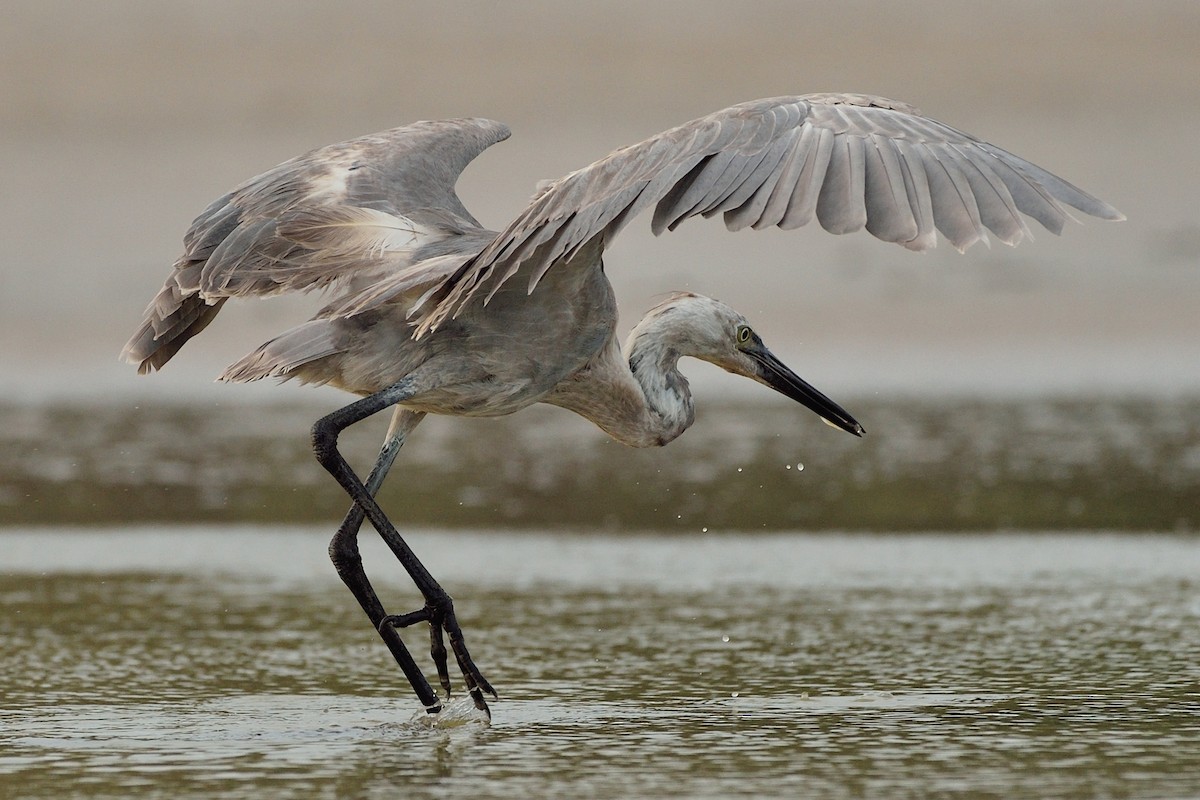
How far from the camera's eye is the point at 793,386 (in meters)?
9.33

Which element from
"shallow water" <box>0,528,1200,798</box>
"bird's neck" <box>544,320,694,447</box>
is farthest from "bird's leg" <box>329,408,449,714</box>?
"bird's neck" <box>544,320,694,447</box>

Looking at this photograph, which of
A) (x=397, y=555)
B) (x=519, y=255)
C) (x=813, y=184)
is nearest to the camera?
(x=813, y=184)

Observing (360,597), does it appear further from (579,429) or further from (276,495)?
(579,429)

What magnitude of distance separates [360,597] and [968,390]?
12.5 meters

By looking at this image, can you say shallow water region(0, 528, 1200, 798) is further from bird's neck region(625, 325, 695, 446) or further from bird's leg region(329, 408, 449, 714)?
bird's neck region(625, 325, 695, 446)

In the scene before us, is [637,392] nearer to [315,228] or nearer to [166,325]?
[315,228]

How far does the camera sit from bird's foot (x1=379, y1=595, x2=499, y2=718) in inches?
308

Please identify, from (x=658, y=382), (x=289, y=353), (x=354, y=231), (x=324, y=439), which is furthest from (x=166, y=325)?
(x=658, y=382)

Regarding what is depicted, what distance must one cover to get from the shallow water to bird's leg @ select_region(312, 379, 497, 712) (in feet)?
0.60

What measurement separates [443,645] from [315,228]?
182 centimetres

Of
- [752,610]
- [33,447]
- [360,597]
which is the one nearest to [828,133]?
[360,597]

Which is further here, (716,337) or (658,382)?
(716,337)

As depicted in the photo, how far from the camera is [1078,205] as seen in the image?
21.2 feet

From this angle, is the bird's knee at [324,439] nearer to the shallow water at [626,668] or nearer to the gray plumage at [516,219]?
the gray plumage at [516,219]
